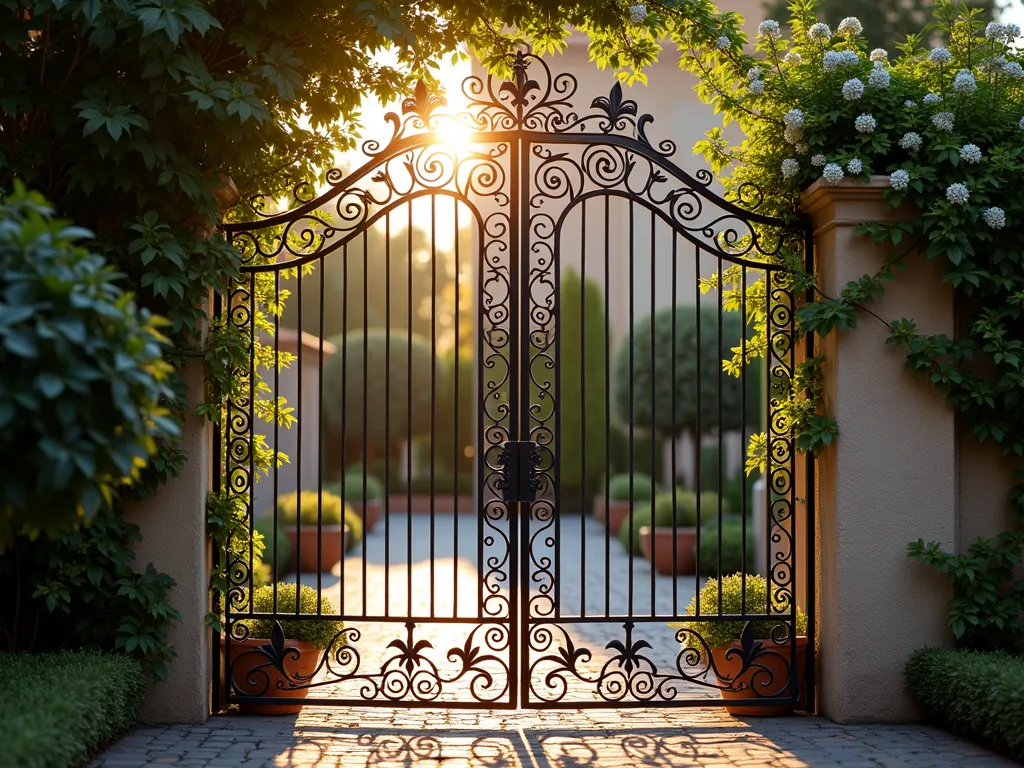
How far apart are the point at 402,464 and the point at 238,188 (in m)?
21.8

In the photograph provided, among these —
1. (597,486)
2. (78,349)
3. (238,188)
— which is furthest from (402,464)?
(78,349)

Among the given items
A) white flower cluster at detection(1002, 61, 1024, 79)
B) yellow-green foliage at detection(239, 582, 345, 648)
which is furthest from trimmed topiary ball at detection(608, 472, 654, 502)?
white flower cluster at detection(1002, 61, 1024, 79)

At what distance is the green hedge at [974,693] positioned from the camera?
14.7 feet

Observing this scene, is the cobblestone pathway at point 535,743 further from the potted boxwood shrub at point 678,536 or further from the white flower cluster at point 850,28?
the potted boxwood shrub at point 678,536

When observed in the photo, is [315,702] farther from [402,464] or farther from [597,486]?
[402,464]

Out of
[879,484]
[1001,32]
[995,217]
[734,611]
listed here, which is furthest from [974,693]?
[1001,32]

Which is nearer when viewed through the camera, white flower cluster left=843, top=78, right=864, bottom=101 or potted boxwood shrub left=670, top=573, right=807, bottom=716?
white flower cluster left=843, top=78, right=864, bottom=101

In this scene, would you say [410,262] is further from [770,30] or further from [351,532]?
[351,532]

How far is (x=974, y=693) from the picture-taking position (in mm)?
4730

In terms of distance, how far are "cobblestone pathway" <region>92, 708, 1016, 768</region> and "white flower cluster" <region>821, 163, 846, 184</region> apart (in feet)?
8.88

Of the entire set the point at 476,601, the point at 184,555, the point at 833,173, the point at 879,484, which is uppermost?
the point at 833,173

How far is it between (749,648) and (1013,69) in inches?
129

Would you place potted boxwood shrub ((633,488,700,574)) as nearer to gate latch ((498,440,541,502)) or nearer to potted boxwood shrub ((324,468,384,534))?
potted boxwood shrub ((324,468,384,534))

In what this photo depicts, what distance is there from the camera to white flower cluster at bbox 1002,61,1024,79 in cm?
545
